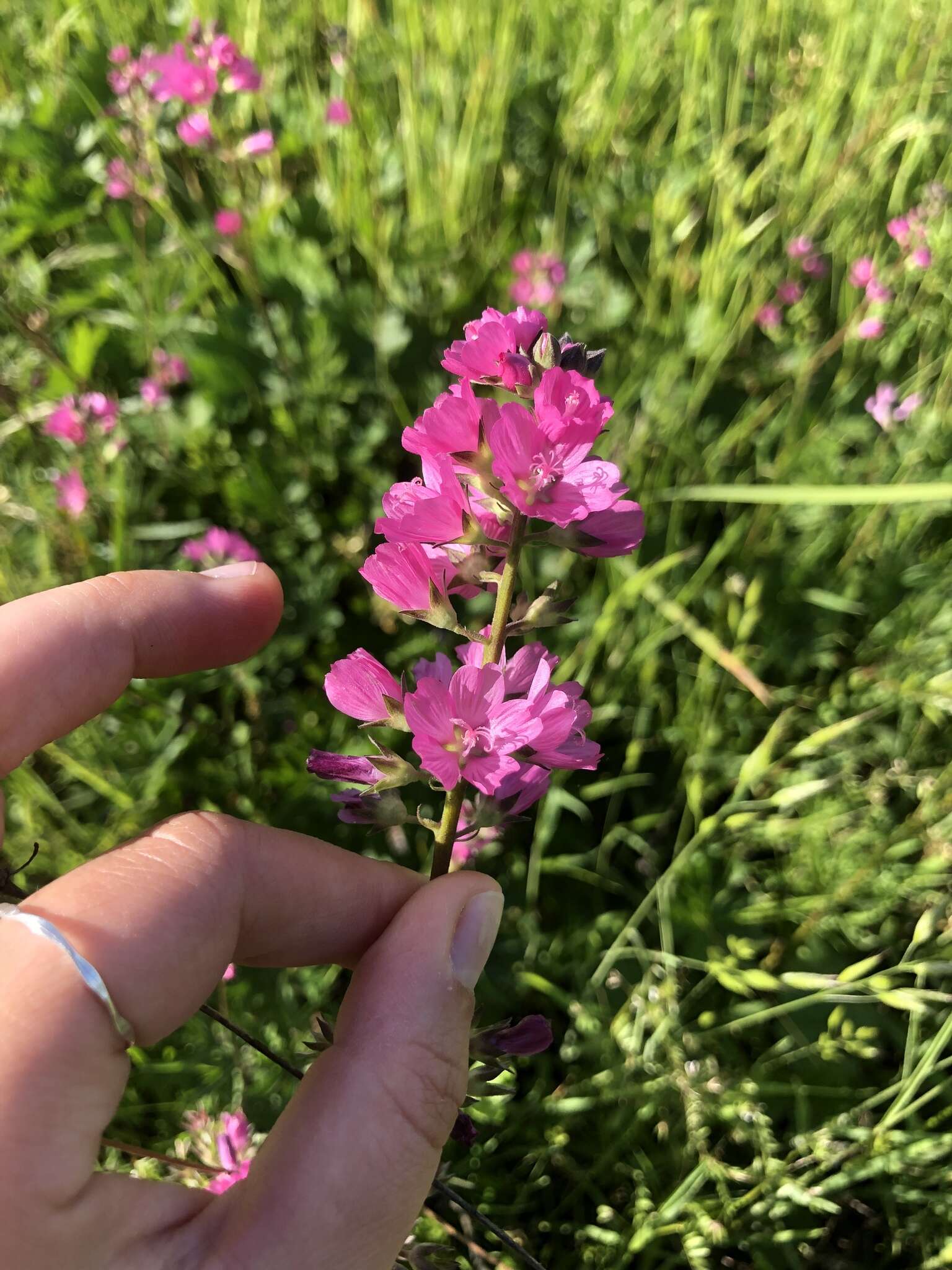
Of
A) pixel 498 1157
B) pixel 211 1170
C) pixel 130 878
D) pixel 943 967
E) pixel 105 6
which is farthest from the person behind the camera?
pixel 105 6

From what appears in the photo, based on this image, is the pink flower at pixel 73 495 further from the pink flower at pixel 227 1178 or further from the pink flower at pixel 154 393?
the pink flower at pixel 227 1178

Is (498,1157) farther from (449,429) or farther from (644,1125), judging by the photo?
(449,429)

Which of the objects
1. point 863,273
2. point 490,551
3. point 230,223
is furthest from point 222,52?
point 490,551

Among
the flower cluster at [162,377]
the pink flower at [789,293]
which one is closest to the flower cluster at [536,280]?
the pink flower at [789,293]

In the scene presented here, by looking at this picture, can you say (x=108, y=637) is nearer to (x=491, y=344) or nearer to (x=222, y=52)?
(x=491, y=344)

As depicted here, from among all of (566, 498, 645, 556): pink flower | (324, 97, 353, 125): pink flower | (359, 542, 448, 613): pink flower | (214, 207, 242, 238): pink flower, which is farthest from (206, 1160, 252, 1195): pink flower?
(324, 97, 353, 125): pink flower

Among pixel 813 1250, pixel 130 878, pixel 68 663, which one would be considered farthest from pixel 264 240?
pixel 813 1250
